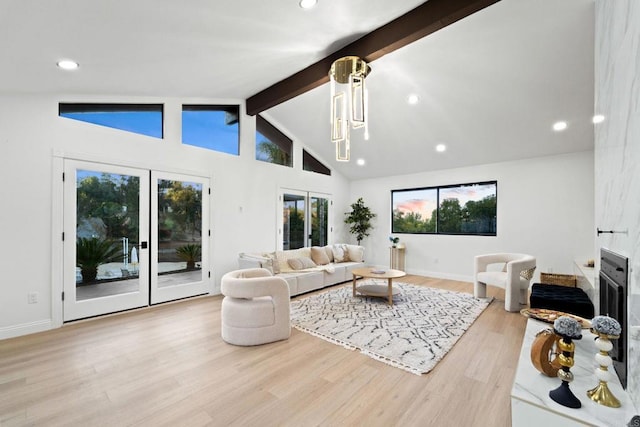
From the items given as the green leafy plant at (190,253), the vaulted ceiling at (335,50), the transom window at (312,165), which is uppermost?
the vaulted ceiling at (335,50)

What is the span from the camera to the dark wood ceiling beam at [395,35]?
2.80m

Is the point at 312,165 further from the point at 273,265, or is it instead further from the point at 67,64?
the point at 67,64

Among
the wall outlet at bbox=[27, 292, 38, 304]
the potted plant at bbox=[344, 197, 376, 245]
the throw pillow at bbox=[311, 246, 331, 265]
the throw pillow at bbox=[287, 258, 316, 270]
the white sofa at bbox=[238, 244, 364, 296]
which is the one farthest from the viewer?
the potted plant at bbox=[344, 197, 376, 245]

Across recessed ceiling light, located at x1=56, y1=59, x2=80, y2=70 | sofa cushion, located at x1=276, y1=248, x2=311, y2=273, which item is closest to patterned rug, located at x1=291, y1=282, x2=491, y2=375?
sofa cushion, located at x1=276, y1=248, x2=311, y2=273

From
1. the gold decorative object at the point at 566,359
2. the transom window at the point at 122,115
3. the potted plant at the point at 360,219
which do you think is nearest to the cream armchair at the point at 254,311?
the gold decorative object at the point at 566,359

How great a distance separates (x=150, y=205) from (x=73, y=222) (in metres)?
0.94

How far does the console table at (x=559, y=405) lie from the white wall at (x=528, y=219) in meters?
4.31

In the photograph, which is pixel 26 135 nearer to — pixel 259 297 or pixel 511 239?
pixel 259 297

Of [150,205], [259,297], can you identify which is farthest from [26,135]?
[259,297]

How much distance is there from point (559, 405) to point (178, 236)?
15.9ft

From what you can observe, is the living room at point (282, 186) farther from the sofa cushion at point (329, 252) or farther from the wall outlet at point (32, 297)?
the sofa cushion at point (329, 252)

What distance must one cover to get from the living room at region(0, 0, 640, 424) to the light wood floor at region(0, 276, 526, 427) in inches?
14.6

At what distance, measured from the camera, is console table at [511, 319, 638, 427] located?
137 centimetres

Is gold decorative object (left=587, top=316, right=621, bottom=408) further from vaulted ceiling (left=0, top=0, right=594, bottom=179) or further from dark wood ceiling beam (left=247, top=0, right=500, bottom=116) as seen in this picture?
vaulted ceiling (left=0, top=0, right=594, bottom=179)
